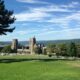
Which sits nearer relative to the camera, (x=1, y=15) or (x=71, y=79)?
(x=71, y=79)

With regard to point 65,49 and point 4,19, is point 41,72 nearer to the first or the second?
point 4,19

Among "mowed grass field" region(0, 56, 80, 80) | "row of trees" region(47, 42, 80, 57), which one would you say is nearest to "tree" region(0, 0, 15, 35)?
"mowed grass field" region(0, 56, 80, 80)

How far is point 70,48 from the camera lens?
148 meters

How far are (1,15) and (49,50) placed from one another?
4524 inches

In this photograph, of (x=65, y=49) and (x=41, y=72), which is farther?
(x=65, y=49)

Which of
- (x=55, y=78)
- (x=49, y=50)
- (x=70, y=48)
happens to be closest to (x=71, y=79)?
(x=55, y=78)

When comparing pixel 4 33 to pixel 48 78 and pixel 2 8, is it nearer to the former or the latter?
pixel 2 8

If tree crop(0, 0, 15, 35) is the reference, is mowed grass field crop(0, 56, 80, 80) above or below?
below

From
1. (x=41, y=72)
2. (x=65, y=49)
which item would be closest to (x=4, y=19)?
(x=41, y=72)

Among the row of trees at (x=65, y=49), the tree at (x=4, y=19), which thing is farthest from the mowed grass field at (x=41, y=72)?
the row of trees at (x=65, y=49)

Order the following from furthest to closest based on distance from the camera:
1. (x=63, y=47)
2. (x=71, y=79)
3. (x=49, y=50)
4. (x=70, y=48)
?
1. (x=49, y=50)
2. (x=63, y=47)
3. (x=70, y=48)
4. (x=71, y=79)

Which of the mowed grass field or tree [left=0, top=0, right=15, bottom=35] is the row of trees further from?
the mowed grass field

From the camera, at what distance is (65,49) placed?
6368 inches

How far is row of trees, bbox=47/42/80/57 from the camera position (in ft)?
480
